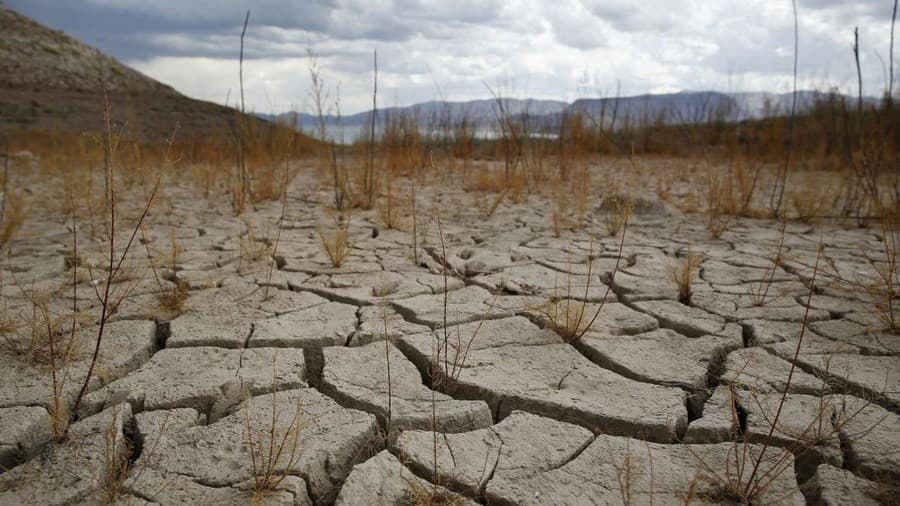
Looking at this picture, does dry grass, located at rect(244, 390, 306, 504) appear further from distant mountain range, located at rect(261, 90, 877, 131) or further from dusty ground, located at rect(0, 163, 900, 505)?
distant mountain range, located at rect(261, 90, 877, 131)

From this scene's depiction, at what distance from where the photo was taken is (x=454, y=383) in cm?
179

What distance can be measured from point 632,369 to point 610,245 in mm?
1693

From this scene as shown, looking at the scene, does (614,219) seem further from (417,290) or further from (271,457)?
(271,457)

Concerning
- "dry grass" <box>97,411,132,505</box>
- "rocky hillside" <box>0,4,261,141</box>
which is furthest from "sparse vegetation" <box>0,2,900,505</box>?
"rocky hillside" <box>0,4,261,141</box>

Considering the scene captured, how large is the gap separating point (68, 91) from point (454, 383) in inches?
813

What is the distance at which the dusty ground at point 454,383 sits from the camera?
1342mm

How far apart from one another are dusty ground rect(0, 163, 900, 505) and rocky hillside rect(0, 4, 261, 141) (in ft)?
32.9

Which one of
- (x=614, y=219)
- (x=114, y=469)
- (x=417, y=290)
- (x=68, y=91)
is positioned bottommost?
(x=114, y=469)

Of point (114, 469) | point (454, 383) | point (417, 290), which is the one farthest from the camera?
point (417, 290)

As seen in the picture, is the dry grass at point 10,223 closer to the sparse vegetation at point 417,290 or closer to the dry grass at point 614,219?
the sparse vegetation at point 417,290

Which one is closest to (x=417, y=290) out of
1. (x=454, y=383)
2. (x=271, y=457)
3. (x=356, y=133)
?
(x=454, y=383)

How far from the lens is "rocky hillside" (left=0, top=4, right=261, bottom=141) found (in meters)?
14.0

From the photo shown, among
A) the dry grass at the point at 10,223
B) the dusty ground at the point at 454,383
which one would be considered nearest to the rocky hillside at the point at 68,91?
the dry grass at the point at 10,223

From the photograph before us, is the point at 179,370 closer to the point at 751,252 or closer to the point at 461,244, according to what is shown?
the point at 461,244
